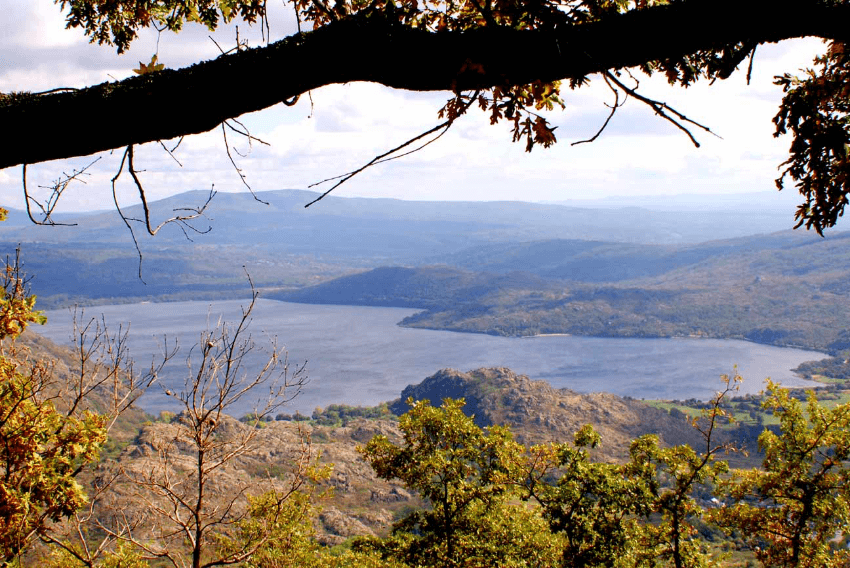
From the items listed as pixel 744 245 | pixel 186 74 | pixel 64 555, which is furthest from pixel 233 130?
pixel 744 245

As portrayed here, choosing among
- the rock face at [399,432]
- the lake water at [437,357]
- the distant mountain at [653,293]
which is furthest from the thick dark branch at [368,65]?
the distant mountain at [653,293]

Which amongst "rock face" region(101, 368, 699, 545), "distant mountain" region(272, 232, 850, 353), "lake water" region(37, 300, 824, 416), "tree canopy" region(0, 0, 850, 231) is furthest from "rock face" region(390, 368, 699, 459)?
"tree canopy" region(0, 0, 850, 231)

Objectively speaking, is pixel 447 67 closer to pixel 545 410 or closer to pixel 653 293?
pixel 545 410

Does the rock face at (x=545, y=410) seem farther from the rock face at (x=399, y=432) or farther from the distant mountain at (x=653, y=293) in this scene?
the distant mountain at (x=653, y=293)

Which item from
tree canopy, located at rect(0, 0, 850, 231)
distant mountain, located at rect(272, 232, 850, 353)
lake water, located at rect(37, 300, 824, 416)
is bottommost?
lake water, located at rect(37, 300, 824, 416)

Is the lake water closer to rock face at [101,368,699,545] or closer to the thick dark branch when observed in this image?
rock face at [101,368,699,545]

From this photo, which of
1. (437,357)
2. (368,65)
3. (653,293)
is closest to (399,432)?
(437,357)
